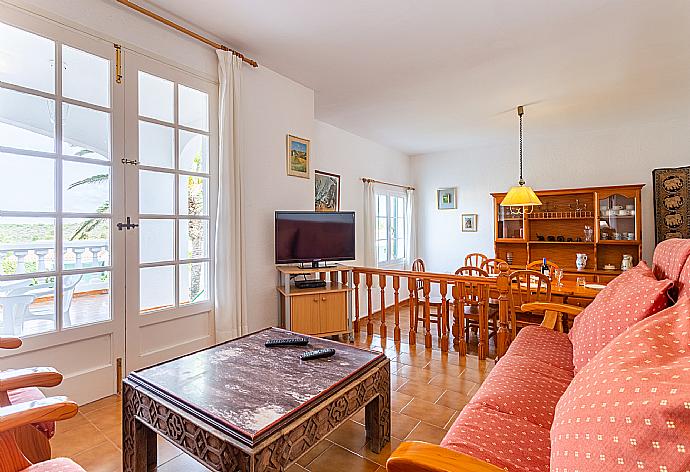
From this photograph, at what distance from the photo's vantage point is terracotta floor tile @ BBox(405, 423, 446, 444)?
1.99 meters

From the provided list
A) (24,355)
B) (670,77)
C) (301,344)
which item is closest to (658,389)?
(301,344)

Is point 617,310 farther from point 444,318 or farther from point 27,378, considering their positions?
point 27,378

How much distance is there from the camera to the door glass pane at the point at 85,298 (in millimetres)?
2209

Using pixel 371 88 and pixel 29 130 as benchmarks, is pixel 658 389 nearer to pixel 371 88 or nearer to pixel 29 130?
pixel 29 130

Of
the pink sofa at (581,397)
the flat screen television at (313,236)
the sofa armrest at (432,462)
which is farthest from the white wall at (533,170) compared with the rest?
the sofa armrest at (432,462)

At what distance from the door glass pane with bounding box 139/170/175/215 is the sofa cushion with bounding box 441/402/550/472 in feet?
7.84

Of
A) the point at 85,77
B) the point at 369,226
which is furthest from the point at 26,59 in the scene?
the point at 369,226

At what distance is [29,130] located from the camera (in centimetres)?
206

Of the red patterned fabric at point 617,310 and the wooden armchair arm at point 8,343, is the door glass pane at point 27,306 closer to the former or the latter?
the wooden armchair arm at point 8,343

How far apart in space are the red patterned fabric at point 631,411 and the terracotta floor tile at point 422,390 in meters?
1.61

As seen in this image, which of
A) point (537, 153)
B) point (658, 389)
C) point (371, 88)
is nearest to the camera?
point (658, 389)

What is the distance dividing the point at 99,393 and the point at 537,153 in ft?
20.2

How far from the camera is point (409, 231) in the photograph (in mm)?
6547

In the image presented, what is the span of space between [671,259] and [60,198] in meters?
3.41
